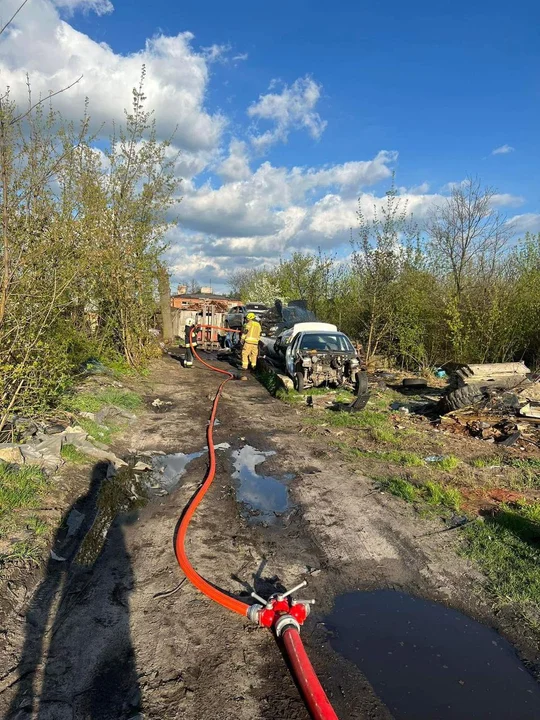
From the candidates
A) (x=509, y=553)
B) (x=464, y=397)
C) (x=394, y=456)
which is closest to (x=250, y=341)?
(x=464, y=397)

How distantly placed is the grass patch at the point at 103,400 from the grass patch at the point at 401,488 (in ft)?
16.1

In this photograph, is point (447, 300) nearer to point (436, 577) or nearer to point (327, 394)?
point (327, 394)

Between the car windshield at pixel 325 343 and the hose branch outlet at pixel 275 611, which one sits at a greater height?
the car windshield at pixel 325 343

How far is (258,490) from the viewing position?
576 centimetres

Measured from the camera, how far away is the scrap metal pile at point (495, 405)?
26.2 feet

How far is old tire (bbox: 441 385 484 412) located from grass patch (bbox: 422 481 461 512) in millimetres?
3806

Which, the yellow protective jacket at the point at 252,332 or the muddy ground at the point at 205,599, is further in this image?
the yellow protective jacket at the point at 252,332

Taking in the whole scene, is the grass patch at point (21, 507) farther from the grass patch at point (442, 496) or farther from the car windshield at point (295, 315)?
the car windshield at point (295, 315)

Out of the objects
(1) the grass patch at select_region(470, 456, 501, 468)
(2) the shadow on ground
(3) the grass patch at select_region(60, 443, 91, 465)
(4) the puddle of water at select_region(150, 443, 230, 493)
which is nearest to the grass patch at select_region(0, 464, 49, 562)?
(2) the shadow on ground

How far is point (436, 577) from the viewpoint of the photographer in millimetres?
3861

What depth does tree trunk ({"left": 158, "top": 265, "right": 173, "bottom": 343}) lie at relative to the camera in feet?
47.1

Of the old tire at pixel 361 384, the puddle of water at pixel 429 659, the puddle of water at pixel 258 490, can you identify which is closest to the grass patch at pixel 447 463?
the puddle of water at pixel 258 490

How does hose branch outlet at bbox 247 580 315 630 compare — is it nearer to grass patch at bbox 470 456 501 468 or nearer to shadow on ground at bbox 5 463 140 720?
shadow on ground at bbox 5 463 140 720

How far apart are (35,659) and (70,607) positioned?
510mm
